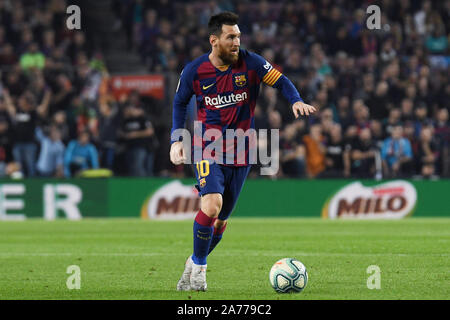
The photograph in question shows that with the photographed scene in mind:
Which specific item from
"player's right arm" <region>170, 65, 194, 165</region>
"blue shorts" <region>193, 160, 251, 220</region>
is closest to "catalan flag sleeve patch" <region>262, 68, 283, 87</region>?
"player's right arm" <region>170, 65, 194, 165</region>

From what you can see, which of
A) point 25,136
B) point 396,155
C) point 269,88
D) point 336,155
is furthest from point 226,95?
point 269,88

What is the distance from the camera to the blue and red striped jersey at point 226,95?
8.94 metres

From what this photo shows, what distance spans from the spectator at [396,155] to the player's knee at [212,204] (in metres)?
13.0

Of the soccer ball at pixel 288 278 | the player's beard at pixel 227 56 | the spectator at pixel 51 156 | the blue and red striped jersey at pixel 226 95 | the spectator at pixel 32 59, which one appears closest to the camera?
the soccer ball at pixel 288 278

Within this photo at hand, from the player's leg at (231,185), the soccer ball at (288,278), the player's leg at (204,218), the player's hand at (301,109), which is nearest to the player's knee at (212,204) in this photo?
the player's leg at (204,218)

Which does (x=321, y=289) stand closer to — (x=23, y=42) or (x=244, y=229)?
(x=244, y=229)

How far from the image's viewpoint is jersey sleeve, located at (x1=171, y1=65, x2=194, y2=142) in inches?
355

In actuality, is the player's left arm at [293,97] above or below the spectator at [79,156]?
above

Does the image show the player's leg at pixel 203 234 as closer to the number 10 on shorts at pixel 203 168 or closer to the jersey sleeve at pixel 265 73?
the number 10 on shorts at pixel 203 168

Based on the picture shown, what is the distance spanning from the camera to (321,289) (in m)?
8.68

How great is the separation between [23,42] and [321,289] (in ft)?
55.7

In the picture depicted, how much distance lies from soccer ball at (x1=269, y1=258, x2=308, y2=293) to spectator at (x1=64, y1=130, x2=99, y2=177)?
1319cm

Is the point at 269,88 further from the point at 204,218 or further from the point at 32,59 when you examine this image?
the point at 204,218
